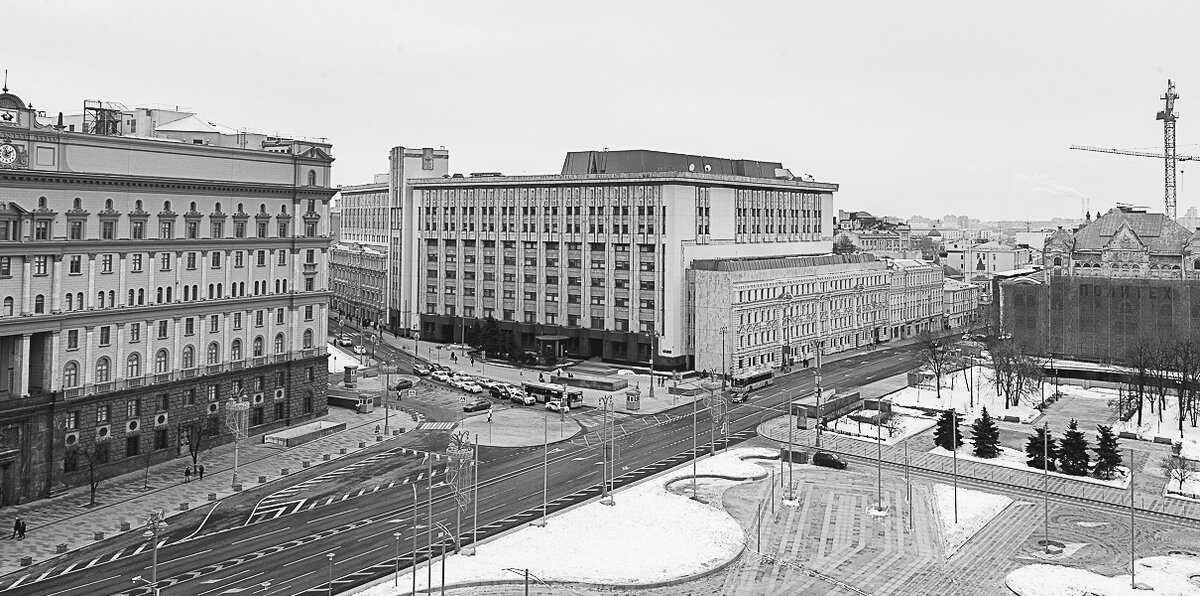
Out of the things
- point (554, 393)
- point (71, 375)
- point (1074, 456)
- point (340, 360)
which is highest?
point (71, 375)

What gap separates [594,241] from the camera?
148000 mm

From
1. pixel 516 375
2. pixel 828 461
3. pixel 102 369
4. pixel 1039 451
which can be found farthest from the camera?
pixel 516 375

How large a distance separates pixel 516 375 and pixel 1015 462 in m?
69.7

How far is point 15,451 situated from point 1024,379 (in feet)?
339

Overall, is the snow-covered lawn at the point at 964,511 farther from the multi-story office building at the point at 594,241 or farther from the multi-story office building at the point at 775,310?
the multi-story office building at the point at 594,241

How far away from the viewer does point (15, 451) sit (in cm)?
7219

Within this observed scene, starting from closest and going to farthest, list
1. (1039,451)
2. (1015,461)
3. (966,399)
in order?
1. (1039,451)
2. (1015,461)
3. (966,399)

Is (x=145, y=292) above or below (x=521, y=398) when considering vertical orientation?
above

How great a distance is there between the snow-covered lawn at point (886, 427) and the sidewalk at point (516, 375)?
21229mm

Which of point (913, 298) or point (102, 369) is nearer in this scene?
point (102, 369)

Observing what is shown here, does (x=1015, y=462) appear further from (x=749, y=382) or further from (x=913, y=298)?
(x=913, y=298)

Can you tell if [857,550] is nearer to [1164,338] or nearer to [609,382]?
[609,382]

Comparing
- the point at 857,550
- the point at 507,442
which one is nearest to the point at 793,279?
the point at 507,442

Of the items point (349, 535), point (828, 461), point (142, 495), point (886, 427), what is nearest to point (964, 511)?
point (828, 461)
